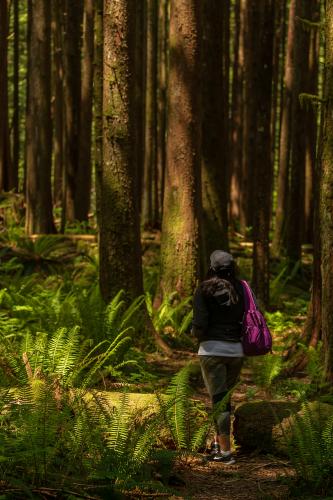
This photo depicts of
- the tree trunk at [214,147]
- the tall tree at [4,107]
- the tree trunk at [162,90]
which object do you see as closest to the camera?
the tree trunk at [214,147]

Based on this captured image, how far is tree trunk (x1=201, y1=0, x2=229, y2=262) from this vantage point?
47.8ft

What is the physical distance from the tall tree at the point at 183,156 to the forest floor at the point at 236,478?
558 cm

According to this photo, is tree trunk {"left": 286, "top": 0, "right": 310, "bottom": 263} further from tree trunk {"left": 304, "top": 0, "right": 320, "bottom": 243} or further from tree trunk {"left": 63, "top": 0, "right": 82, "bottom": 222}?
tree trunk {"left": 63, "top": 0, "right": 82, "bottom": 222}

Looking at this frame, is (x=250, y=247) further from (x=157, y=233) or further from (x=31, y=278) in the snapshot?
(x=31, y=278)

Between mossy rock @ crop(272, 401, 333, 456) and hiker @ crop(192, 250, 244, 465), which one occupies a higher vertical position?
hiker @ crop(192, 250, 244, 465)

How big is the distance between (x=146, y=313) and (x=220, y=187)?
4.76 metres

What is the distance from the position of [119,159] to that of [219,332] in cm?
412

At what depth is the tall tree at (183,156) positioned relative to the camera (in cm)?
1209

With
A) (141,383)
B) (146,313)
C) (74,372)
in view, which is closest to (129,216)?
(146,313)

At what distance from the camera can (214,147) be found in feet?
48.5

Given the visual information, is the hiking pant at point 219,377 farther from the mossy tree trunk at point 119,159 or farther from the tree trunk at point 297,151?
the tree trunk at point 297,151

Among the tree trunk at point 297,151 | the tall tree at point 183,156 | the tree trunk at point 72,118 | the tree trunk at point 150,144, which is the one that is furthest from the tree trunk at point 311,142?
the tall tree at point 183,156

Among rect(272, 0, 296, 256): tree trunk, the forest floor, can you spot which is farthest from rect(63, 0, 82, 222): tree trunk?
the forest floor

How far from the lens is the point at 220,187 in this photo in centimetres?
1483
